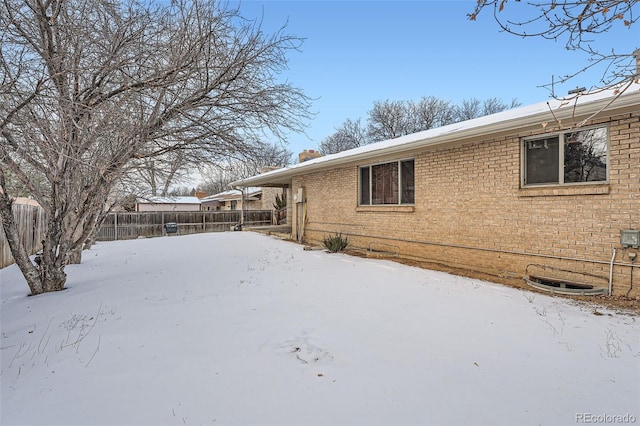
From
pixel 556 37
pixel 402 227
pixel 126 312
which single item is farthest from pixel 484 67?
pixel 126 312

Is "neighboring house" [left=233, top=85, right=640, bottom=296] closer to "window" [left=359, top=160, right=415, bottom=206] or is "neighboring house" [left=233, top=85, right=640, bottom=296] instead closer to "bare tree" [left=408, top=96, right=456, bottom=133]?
"window" [left=359, top=160, right=415, bottom=206]

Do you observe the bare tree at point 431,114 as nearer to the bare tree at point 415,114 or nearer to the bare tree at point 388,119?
the bare tree at point 415,114

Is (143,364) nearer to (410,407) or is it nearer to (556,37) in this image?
(410,407)

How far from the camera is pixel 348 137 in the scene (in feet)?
113

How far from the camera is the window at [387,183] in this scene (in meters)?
8.31

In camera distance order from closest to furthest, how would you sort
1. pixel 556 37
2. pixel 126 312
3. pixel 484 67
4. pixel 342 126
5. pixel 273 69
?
pixel 556 37, pixel 126 312, pixel 273 69, pixel 484 67, pixel 342 126

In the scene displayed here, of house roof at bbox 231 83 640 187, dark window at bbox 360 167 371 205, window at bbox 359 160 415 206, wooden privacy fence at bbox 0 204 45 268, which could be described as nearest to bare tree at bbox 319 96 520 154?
dark window at bbox 360 167 371 205

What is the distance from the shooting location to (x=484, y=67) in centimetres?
831

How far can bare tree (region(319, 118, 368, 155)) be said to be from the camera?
112ft

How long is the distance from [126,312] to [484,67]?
9514mm

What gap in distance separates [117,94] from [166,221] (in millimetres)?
15784

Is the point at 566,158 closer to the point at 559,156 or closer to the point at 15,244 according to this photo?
the point at 559,156

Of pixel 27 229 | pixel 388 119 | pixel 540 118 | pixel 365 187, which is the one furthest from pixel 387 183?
pixel 388 119

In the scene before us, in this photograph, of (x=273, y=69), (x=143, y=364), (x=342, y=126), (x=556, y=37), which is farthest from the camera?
(x=342, y=126)
